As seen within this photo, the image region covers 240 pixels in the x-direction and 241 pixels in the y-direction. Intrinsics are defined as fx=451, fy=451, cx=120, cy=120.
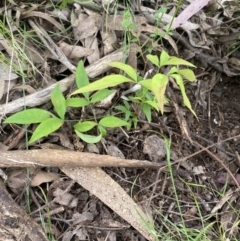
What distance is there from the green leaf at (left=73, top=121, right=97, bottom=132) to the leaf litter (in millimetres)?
51

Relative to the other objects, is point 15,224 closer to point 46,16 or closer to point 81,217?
point 81,217

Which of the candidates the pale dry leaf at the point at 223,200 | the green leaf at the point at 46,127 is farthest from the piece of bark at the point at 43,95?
the pale dry leaf at the point at 223,200

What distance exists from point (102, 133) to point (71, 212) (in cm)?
27

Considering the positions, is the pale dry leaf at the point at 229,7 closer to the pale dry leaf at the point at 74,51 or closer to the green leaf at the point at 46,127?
the pale dry leaf at the point at 74,51

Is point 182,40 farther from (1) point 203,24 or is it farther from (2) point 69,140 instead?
(2) point 69,140

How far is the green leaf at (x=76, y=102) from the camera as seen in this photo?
144 centimetres

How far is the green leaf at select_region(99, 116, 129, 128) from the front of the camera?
56.6 inches

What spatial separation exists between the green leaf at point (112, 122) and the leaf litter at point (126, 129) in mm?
91

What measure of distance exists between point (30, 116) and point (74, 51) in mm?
343

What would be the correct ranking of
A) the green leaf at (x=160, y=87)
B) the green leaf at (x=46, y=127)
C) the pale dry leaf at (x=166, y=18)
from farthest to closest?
the pale dry leaf at (x=166, y=18), the green leaf at (x=46, y=127), the green leaf at (x=160, y=87)

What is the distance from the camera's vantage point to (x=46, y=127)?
140cm

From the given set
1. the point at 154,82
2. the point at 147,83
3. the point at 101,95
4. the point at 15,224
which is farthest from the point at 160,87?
the point at 15,224

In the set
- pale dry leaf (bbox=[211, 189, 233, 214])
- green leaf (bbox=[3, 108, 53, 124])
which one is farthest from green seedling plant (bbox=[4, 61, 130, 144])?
pale dry leaf (bbox=[211, 189, 233, 214])

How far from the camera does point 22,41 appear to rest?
1626 mm
